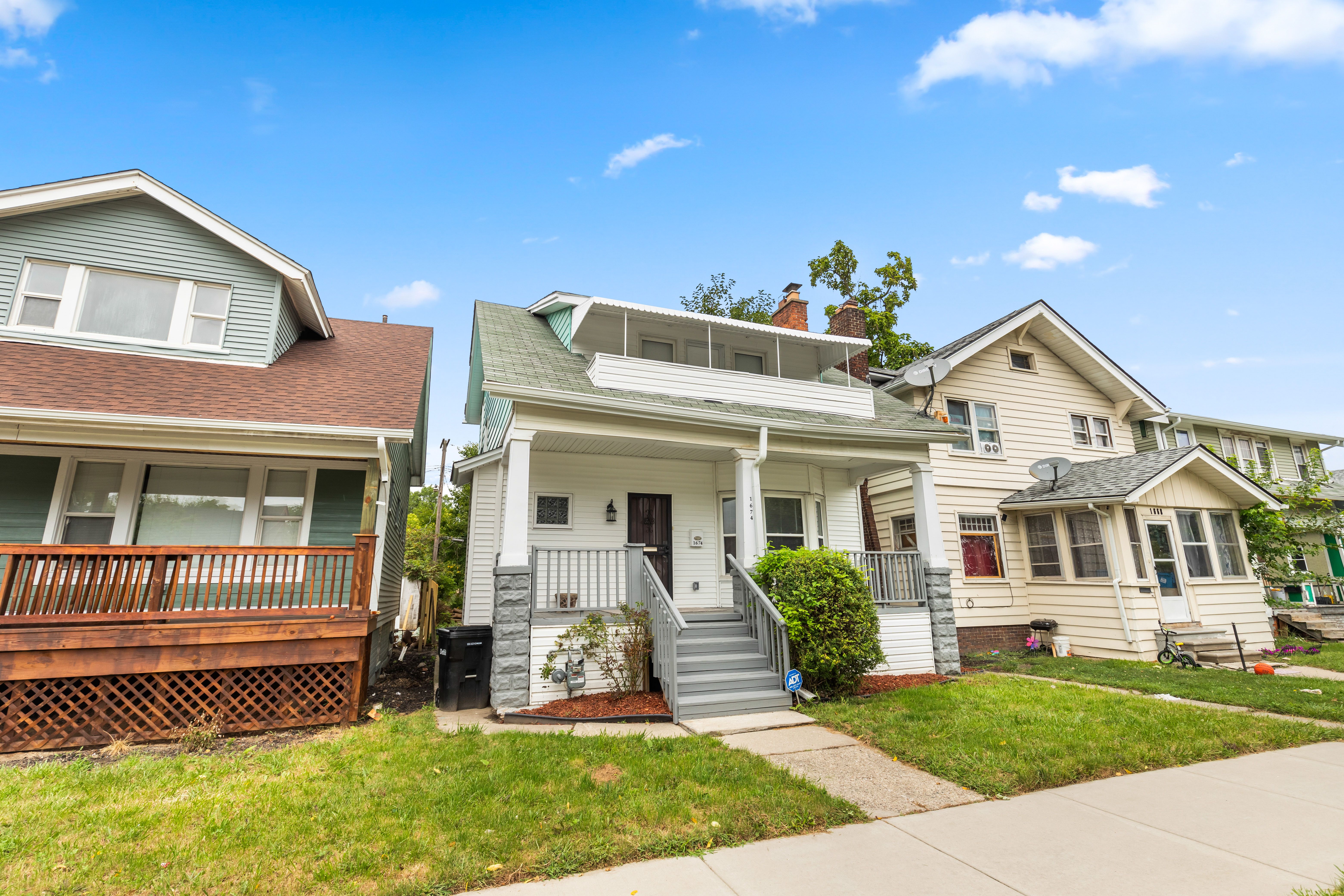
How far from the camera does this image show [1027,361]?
14828 millimetres

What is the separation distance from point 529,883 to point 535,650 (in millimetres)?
4506

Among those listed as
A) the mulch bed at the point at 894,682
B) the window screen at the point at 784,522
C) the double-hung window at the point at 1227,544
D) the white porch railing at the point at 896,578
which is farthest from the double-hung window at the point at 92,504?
the double-hung window at the point at 1227,544

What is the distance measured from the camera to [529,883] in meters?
3.08

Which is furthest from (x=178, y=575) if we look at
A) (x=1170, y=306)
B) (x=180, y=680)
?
(x=1170, y=306)

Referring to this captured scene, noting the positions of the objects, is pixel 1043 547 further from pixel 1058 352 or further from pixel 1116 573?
pixel 1058 352

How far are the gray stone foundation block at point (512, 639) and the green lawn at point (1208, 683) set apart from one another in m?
8.14

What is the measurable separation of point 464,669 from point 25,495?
248 inches

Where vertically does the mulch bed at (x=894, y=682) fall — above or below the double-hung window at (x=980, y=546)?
below

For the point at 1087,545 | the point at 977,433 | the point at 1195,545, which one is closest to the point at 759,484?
the point at 977,433

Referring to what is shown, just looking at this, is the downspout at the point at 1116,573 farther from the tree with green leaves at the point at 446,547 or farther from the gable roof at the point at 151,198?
the gable roof at the point at 151,198

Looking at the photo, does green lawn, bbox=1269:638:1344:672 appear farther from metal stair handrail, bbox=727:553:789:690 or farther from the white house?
metal stair handrail, bbox=727:553:789:690

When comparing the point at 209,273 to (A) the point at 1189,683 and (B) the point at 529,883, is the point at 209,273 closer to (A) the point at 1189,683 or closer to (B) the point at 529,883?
(B) the point at 529,883

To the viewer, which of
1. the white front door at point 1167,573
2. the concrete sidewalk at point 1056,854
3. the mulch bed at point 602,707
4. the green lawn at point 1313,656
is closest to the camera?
the concrete sidewalk at point 1056,854

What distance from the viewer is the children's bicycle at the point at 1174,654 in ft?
33.4
